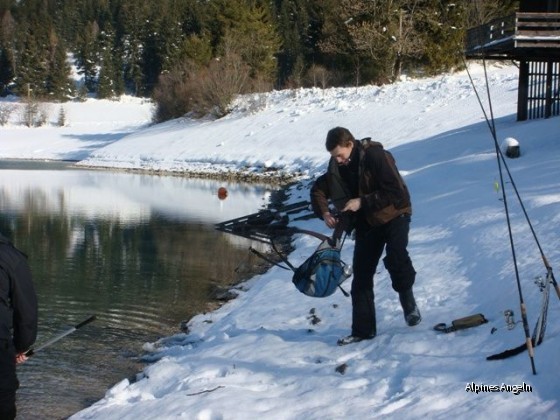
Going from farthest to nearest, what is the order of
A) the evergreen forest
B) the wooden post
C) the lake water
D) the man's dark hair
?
the evergreen forest → the wooden post → the lake water → the man's dark hair

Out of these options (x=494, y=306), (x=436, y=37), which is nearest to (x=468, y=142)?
(x=494, y=306)

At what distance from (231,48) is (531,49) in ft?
120

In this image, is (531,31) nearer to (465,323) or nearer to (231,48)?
(465,323)

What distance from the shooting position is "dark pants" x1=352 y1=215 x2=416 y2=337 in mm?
6172

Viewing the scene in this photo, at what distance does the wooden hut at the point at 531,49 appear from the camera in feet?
68.7

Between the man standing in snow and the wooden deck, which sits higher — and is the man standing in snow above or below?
below

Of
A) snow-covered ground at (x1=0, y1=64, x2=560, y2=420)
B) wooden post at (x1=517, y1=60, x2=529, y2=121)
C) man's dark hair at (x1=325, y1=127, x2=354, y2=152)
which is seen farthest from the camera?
wooden post at (x1=517, y1=60, x2=529, y2=121)

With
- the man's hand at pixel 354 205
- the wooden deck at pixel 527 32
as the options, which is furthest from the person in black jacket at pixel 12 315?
the wooden deck at pixel 527 32

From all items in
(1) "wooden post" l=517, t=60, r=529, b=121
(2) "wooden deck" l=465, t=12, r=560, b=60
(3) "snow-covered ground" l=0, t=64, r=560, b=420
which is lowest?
(3) "snow-covered ground" l=0, t=64, r=560, b=420

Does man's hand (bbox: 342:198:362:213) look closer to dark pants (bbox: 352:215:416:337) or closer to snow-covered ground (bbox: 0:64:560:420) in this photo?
dark pants (bbox: 352:215:416:337)

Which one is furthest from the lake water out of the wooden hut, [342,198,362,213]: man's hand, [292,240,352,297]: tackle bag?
the wooden hut

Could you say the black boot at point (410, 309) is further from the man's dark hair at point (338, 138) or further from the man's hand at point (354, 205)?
the man's dark hair at point (338, 138)

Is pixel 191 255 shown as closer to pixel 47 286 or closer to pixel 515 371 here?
pixel 47 286

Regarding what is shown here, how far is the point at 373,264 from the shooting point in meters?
6.31
